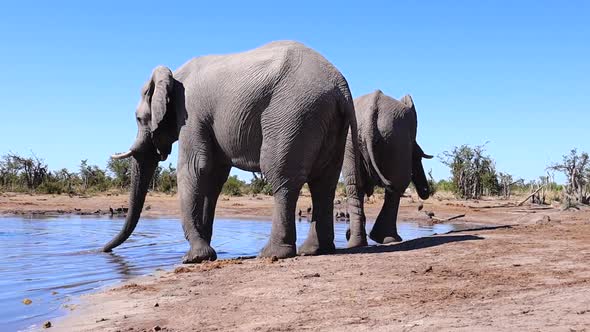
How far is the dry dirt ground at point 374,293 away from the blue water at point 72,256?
0.46 m

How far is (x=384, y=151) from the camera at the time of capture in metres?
10.7

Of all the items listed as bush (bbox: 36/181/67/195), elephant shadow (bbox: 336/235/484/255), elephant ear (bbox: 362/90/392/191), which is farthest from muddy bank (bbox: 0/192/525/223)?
elephant shadow (bbox: 336/235/484/255)

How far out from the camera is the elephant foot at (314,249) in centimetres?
903

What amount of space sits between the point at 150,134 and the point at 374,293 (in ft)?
17.3

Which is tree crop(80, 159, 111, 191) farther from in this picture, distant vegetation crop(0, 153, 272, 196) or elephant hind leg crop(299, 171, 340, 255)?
elephant hind leg crop(299, 171, 340, 255)

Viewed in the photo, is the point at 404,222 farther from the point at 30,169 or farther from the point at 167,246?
the point at 30,169

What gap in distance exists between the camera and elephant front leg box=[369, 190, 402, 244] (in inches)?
440

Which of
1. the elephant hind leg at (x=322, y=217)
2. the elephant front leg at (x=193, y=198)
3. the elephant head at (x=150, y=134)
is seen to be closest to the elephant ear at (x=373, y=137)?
the elephant hind leg at (x=322, y=217)

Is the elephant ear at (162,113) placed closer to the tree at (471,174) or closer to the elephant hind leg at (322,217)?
the elephant hind leg at (322,217)

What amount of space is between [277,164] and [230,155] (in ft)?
2.97

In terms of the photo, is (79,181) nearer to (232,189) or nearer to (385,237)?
(232,189)

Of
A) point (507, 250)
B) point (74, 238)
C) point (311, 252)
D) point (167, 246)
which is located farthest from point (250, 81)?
point (74, 238)

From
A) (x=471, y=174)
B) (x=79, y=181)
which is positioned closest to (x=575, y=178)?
(x=471, y=174)

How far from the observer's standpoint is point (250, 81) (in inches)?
333
